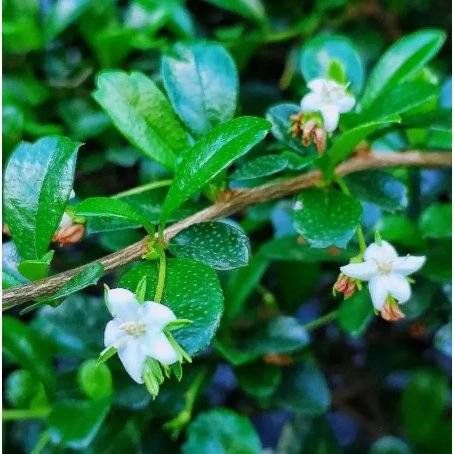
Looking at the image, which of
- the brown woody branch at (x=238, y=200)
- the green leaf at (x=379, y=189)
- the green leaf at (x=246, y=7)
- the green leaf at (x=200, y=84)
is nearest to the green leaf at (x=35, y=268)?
the brown woody branch at (x=238, y=200)

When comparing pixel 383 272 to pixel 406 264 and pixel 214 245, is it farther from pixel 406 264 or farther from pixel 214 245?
pixel 214 245

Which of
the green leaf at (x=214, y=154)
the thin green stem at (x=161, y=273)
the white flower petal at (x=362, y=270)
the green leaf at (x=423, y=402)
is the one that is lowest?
the green leaf at (x=423, y=402)

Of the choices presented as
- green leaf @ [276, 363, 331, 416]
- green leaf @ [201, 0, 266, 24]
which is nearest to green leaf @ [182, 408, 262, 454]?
green leaf @ [276, 363, 331, 416]

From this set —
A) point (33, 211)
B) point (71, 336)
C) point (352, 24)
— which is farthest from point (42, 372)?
point (352, 24)

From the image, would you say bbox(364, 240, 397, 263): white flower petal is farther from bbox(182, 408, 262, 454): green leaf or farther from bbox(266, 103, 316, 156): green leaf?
bbox(182, 408, 262, 454): green leaf

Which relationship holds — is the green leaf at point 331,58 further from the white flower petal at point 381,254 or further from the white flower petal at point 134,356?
the white flower petal at point 134,356

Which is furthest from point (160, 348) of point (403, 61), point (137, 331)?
point (403, 61)

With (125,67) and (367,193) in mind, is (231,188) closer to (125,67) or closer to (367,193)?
(367,193)
